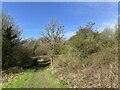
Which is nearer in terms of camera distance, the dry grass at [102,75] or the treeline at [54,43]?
the dry grass at [102,75]

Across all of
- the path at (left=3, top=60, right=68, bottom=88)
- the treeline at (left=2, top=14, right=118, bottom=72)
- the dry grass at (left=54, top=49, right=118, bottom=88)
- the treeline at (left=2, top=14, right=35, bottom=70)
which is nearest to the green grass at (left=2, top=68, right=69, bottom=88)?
the path at (left=3, top=60, right=68, bottom=88)

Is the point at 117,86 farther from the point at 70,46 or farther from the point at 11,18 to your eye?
the point at 11,18

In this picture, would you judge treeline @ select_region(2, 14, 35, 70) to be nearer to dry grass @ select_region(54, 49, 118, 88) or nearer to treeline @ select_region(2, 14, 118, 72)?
treeline @ select_region(2, 14, 118, 72)

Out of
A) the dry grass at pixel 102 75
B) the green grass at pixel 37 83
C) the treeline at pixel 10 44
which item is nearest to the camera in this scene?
the dry grass at pixel 102 75

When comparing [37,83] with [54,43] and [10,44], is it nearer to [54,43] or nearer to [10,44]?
[10,44]

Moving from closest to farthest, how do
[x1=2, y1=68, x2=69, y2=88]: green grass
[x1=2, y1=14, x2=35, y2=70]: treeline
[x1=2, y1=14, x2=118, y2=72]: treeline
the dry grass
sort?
the dry grass → [x1=2, y1=68, x2=69, y2=88]: green grass → [x1=2, y1=14, x2=118, y2=72]: treeline → [x1=2, y1=14, x2=35, y2=70]: treeline

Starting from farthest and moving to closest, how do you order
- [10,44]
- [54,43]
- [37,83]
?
[54,43], [10,44], [37,83]

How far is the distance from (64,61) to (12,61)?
24.9 feet

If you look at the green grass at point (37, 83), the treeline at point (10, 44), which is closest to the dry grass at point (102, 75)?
the green grass at point (37, 83)

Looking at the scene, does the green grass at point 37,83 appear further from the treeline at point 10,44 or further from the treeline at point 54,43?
the treeline at point 10,44

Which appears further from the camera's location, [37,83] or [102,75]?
[37,83]

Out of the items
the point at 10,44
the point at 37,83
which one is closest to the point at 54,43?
the point at 10,44

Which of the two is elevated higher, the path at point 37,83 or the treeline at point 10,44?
the treeline at point 10,44

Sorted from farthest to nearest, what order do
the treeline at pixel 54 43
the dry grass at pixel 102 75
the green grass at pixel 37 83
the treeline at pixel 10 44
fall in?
the treeline at pixel 10 44, the treeline at pixel 54 43, the green grass at pixel 37 83, the dry grass at pixel 102 75
